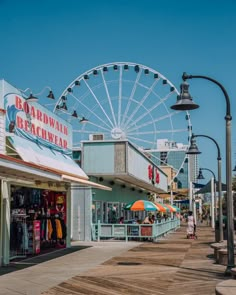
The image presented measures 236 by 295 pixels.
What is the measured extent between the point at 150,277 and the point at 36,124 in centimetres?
703

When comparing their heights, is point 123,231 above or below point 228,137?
below

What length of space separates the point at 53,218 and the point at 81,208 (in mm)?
5219

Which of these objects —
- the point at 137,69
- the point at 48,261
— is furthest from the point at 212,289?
the point at 137,69

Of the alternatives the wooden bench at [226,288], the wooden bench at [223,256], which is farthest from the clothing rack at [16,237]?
the wooden bench at [226,288]

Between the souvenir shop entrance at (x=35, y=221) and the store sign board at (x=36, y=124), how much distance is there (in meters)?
1.73

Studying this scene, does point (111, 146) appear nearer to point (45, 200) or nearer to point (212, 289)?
point (45, 200)

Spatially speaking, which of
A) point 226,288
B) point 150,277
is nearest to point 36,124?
point 150,277

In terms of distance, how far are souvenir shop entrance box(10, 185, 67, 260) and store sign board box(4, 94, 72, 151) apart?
5.67 feet

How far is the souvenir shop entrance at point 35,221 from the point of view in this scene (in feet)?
54.3

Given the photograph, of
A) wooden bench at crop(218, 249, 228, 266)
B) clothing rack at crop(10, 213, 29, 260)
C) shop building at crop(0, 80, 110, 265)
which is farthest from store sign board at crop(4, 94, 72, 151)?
wooden bench at crop(218, 249, 228, 266)

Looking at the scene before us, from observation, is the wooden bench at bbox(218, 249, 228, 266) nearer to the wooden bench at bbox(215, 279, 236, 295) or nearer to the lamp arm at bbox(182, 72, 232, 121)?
the lamp arm at bbox(182, 72, 232, 121)

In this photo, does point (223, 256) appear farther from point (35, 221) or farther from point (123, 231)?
point (123, 231)

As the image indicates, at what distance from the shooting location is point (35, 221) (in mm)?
17172

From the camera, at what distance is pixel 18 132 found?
50.7 ft
